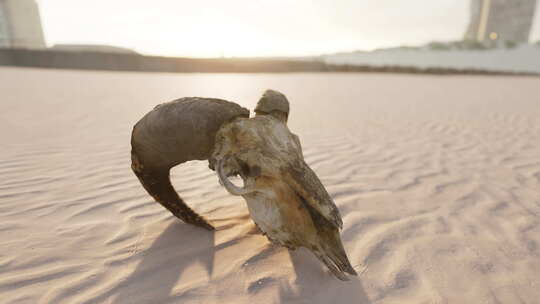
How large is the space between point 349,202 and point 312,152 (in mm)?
1807

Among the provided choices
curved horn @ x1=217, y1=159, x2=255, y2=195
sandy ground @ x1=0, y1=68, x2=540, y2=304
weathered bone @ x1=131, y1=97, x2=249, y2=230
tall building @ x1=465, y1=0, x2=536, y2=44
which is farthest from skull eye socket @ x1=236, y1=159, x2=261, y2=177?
tall building @ x1=465, y1=0, x2=536, y2=44

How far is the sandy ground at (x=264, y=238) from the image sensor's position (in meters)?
1.84

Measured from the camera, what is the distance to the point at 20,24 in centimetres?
4956

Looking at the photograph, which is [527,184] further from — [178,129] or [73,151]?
[73,151]

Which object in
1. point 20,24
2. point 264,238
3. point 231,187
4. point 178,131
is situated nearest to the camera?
point 231,187

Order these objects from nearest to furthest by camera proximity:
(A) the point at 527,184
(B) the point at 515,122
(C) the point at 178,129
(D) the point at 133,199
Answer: (C) the point at 178,129 → (D) the point at 133,199 → (A) the point at 527,184 → (B) the point at 515,122

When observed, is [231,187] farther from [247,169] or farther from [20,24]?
[20,24]

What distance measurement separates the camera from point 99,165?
3939 millimetres

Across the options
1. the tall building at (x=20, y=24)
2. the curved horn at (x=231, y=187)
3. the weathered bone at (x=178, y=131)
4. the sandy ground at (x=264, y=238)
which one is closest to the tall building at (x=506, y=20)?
the sandy ground at (x=264, y=238)

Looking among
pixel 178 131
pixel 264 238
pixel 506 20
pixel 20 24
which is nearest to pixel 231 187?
pixel 178 131

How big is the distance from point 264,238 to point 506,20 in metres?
56.7

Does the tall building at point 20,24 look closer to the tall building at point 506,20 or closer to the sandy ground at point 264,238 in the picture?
the sandy ground at point 264,238

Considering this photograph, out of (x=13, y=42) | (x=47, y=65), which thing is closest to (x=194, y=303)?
(x=47, y=65)

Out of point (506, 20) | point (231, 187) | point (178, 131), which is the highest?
point (506, 20)
